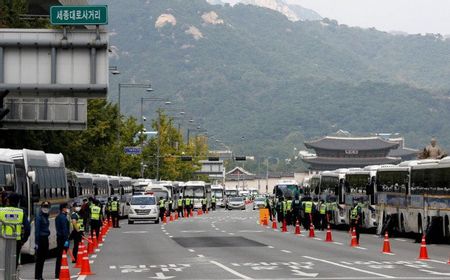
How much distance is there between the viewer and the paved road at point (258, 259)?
25.9 meters

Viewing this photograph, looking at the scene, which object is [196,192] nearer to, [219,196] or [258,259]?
[219,196]

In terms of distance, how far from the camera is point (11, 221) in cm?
1998

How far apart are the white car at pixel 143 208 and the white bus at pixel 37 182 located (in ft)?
89.7

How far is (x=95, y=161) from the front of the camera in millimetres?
86875

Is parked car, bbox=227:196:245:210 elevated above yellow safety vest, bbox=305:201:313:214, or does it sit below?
below

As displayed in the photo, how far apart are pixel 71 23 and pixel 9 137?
2158cm

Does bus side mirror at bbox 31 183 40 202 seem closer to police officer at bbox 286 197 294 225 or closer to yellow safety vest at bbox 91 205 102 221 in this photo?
yellow safety vest at bbox 91 205 102 221

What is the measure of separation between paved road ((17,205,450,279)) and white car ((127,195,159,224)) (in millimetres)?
19269

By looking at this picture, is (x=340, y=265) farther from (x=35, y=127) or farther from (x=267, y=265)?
(x=35, y=127)

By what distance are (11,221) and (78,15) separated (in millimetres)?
18701

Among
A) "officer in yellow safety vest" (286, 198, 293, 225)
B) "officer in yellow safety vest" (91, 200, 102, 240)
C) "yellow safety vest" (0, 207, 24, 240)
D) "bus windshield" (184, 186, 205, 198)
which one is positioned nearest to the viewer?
"yellow safety vest" (0, 207, 24, 240)

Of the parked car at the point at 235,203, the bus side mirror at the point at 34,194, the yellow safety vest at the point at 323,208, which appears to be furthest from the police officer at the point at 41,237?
the parked car at the point at 235,203

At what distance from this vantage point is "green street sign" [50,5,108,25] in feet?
123

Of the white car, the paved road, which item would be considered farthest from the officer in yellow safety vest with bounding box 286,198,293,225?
the paved road
